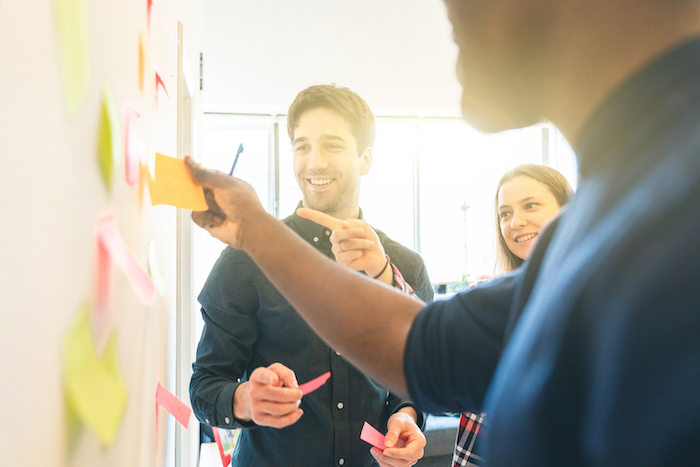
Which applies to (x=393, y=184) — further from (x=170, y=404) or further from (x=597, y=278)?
(x=597, y=278)

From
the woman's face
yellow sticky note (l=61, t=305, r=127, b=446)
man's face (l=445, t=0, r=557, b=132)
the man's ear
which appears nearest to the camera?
yellow sticky note (l=61, t=305, r=127, b=446)

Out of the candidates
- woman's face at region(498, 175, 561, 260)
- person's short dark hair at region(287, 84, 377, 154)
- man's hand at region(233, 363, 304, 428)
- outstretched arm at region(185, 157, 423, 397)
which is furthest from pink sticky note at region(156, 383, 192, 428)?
woman's face at region(498, 175, 561, 260)

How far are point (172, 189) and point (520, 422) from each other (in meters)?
0.50

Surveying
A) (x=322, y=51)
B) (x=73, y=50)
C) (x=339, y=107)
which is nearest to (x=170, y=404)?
(x=73, y=50)

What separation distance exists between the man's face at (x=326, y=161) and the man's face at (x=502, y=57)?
25.6 inches

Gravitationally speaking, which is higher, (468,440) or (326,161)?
(326,161)

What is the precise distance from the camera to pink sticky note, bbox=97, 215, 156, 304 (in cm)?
46

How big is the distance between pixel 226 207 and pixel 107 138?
220 millimetres

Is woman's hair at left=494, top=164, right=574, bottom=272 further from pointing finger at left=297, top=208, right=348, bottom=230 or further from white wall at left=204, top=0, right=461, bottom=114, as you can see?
white wall at left=204, top=0, right=461, bottom=114

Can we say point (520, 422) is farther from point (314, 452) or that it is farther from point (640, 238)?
point (314, 452)

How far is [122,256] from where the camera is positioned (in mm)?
516

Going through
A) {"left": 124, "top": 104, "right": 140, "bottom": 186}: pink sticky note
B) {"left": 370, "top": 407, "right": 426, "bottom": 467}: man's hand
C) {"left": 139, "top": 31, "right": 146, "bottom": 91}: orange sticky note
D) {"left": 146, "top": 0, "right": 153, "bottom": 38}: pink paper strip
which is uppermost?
{"left": 146, "top": 0, "right": 153, "bottom": 38}: pink paper strip

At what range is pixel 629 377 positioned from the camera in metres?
0.26

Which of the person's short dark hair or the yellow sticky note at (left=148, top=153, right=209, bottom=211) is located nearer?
the yellow sticky note at (left=148, top=153, right=209, bottom=211)
